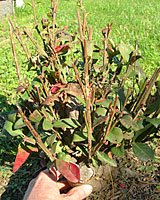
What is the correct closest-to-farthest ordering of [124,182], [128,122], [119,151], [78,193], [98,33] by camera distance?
[128,122], [119,151], [78,193], [124,182], [98,33]

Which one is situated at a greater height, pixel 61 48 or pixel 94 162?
pixel 61 48

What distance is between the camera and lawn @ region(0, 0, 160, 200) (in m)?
1.85

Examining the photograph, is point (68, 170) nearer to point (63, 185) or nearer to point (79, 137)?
point (79, 137)

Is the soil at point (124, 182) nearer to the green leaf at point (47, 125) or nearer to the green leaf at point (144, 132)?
the green leaf at point (144, 132)

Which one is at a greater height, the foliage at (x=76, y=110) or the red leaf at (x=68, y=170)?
the foliage at (x=76, y=110)

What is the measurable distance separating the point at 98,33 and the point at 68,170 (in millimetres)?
3071

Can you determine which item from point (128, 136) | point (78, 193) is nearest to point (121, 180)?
point (78, 193)

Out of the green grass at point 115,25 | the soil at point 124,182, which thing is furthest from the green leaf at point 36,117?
the green grass at point 115,25

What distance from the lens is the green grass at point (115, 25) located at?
3043 millimetres

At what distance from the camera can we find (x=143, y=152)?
46.4 inches

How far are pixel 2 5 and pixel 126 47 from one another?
5461mm

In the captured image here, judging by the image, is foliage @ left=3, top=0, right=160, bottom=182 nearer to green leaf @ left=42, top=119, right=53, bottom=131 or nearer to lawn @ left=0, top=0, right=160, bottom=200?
green leaf @ left=42, top=119, right=53, bottom=131

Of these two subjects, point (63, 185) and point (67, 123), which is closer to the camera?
point (67, 123)

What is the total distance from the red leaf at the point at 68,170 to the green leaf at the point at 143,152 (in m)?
0.31
